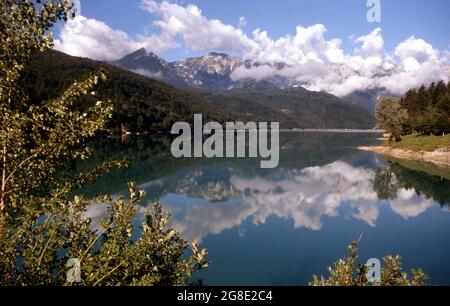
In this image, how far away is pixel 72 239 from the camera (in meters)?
9.91

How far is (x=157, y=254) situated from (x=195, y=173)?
74.4m

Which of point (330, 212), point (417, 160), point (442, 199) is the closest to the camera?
point (330, 212)

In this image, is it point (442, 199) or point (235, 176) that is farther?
point (235, 176)

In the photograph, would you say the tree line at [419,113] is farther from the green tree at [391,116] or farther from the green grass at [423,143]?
the green grass at [423,143]

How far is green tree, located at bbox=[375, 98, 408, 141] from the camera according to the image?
390ft

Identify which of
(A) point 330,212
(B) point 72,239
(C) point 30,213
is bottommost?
(A) point 330,212

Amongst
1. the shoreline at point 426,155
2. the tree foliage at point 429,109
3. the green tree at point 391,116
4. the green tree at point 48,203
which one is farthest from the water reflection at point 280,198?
the green tree at point 391,116

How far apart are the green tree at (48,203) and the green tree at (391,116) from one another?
12382 centimetres

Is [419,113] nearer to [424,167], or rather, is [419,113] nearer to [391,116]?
[391,116]

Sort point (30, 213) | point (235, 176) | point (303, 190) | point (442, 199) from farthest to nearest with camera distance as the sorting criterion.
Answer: point (235, 176) → point (303, 190) → point (442, 199) → point (30, 213)

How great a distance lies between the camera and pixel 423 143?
108 m
